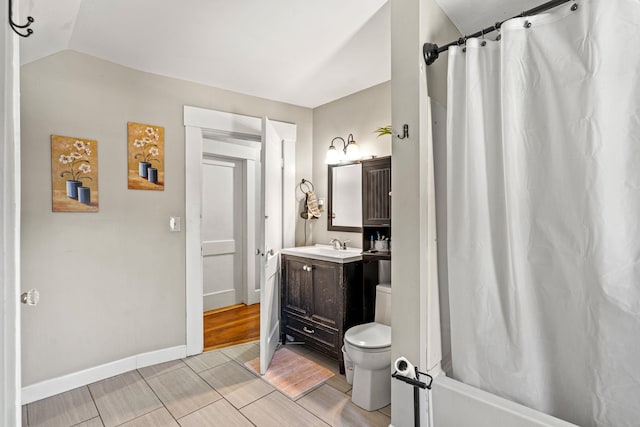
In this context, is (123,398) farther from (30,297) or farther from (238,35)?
(238,35)

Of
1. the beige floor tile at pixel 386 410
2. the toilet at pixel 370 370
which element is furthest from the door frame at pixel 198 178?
the beige floor tile at pixel 386 410

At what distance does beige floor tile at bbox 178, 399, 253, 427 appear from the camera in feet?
6.38

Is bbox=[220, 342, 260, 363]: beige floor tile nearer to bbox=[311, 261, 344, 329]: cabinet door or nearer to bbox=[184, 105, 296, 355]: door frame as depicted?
bbox=[184, 105, 296, 355]: door frame

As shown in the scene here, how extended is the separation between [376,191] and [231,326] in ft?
7.36

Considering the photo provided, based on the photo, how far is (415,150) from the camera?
63.3 inches

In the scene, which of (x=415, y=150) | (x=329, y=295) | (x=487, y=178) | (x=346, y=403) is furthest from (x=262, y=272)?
(x=487, y=178)

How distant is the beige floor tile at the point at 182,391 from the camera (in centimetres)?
213

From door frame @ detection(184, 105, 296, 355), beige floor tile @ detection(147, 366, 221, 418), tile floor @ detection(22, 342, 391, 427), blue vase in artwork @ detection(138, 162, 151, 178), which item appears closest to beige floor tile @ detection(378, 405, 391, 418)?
tile floor @ detection(22, 342, 391, 427)

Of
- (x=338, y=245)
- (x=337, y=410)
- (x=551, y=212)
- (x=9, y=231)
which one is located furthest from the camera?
(x=338, y=245)

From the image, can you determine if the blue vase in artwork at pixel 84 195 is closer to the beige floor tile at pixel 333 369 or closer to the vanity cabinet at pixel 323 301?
the vanity cabinet at pixel 323 301

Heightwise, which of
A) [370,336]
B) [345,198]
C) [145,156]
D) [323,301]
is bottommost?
[370,336]

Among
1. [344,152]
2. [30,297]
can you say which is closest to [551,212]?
[30,297]

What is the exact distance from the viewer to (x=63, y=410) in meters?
2.08

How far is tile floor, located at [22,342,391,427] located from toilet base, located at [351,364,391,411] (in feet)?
0.13
